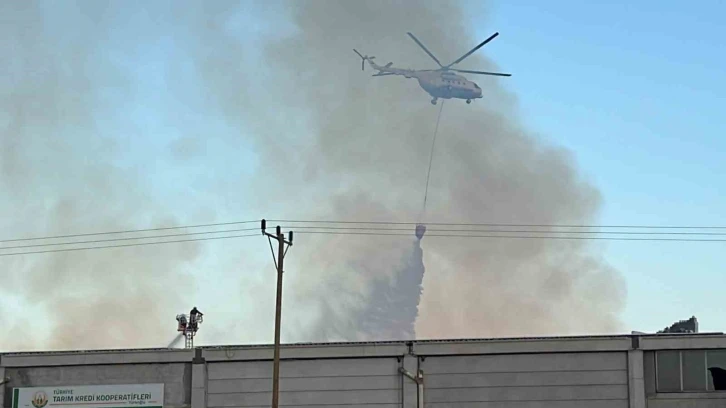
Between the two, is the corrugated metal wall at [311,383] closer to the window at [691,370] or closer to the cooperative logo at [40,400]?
the cooperative logo at [40,400]

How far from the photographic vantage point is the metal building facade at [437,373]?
53.5m

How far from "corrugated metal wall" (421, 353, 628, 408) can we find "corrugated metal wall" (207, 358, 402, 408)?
2078 millimetres

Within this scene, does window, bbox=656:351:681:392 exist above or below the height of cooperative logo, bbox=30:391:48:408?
above

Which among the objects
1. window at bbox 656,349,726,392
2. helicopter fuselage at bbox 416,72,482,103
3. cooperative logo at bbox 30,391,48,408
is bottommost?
cooperative logo at bbox 30,391,48,408

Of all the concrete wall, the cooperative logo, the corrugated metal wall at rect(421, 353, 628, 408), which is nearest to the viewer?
the concrete wall

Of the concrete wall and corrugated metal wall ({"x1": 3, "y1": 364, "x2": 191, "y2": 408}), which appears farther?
corrugated metal wall ({"x1": 3, "y1": 364, "x2": 191, "y2": 408})

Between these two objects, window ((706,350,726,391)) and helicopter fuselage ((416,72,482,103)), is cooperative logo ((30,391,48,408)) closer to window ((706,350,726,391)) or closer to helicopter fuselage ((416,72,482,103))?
window ((706,350,726,391))

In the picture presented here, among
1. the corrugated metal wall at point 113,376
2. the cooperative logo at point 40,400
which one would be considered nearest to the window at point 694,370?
the corrugated metal wall at point 113,376

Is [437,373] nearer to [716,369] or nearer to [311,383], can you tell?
[311,383]

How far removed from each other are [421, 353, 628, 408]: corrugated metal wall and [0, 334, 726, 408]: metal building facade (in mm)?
A: 48

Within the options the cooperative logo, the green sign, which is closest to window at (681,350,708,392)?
the green sign

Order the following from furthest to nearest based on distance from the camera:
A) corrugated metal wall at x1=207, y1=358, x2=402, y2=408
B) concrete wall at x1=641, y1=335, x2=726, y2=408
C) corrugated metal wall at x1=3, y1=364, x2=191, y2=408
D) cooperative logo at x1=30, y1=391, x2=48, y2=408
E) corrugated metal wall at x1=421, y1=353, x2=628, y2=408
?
1. cooperative logo at x1=30, y1=391, x2=48, y2=408
2. corrugated metal wall at x1=3, y1=364, x2=191, y2=408
3. corrugated metal wall at x1=207, y1=358, x2=402, y2=408
4. corrugated metal wall at x1=421, y1=353, x2=628, y2=408
5. concrete wall at x1=641, y1=335, x2=726, y2=408

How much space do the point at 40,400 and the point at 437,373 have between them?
67.1 ft

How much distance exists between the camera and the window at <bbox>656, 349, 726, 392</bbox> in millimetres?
53094
